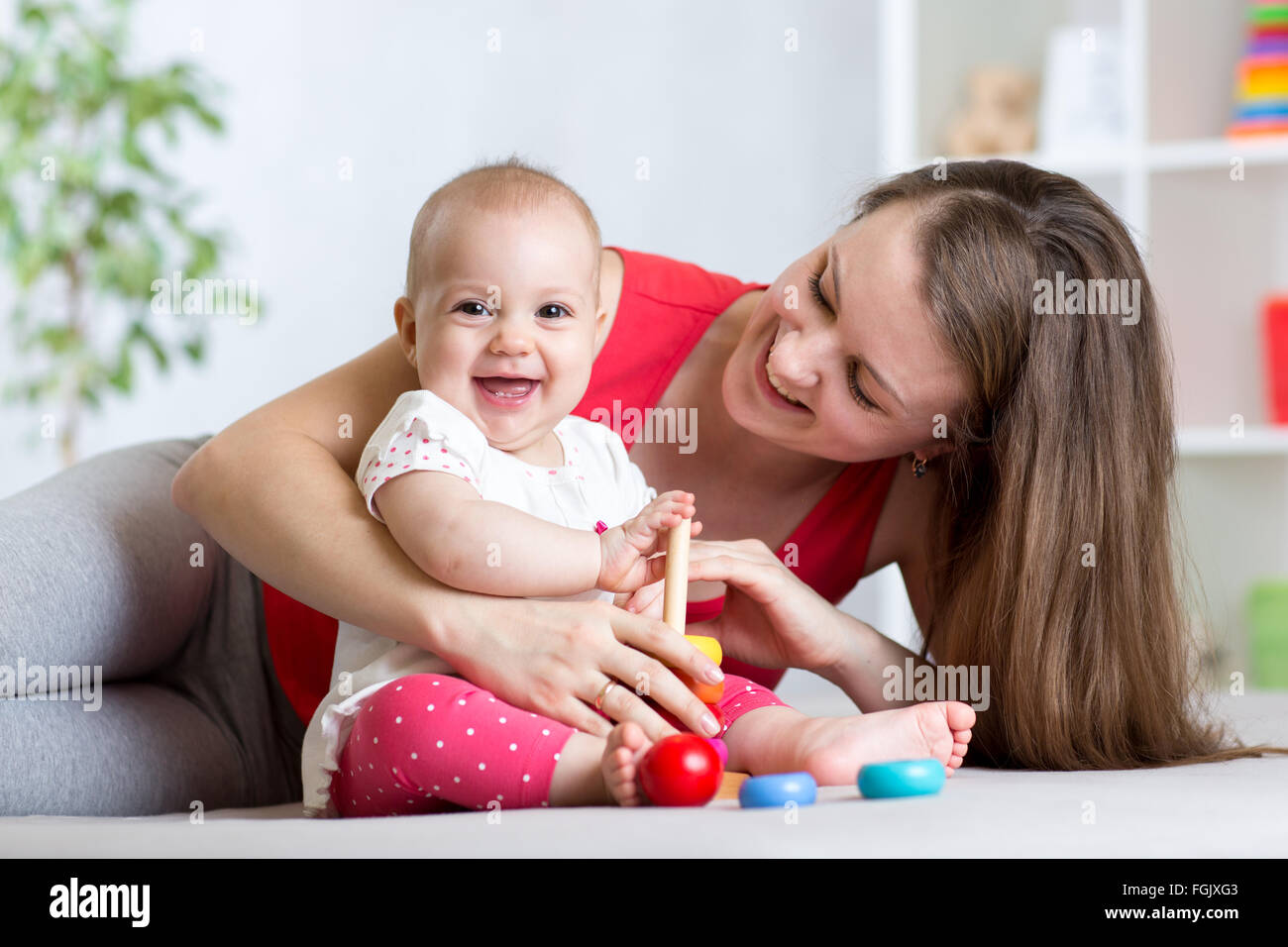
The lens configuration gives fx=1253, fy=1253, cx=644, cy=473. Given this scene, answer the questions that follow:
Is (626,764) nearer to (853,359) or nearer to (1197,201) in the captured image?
(853,359)

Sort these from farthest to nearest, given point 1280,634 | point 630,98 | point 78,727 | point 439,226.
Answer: point 630,98 < point 1280,634 < point 78,727 < point 439,226

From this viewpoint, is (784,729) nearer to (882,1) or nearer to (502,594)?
(502,594)

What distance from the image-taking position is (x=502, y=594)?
965mm

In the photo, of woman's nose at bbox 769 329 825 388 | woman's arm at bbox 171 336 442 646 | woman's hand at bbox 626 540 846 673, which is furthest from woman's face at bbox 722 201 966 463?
woman's arm at bbox 171 336 442 646

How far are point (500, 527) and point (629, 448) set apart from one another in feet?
1.52

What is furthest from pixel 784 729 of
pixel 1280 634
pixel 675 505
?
pixel 1280 634

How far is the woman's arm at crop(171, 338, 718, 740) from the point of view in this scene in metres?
0.93

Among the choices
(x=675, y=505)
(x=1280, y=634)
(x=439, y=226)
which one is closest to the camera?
(x=675, y=505)

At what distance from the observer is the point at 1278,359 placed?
2.49 meters

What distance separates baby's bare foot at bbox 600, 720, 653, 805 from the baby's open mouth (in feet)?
1.05

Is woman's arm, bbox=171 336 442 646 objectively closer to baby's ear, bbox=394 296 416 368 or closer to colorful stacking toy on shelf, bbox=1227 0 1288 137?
baby's ear, bbox=394 296 416 368

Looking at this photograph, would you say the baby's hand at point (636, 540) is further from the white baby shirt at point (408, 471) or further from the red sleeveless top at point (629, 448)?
the red sleeveless top at point (629, 448)

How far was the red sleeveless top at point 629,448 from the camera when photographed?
136cm
